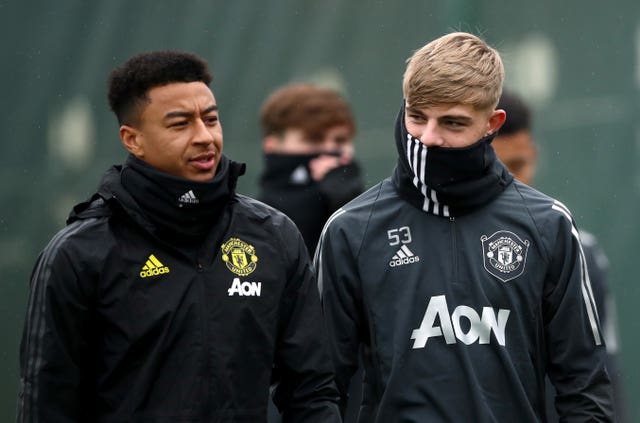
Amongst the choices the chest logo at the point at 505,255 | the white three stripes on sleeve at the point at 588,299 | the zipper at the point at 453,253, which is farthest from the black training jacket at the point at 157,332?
the white three stripes on sleeve at the point at 588,299

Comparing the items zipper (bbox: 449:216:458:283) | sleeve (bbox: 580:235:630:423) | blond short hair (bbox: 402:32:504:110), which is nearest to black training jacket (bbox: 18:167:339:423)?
zipper (bbox: 449:216:458:283)

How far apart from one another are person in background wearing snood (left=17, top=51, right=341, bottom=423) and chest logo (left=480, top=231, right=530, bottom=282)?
1.75 ft

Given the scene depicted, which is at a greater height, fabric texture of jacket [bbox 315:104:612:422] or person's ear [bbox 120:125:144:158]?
person's ear [bbox 120:125:144:158]

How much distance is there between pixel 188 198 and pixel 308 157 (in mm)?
2055

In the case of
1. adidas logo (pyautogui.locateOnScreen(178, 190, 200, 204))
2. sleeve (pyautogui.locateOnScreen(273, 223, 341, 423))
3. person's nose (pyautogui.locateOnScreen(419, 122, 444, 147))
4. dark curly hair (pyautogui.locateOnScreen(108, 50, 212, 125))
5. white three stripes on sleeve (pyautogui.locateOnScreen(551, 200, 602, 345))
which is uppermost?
dark curly hair (pyautogui.locateOnScreen(108, 50, 212, 125))

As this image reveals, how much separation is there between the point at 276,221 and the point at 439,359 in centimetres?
63

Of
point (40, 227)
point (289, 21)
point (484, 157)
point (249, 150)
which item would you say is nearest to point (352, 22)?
point (289, 21)

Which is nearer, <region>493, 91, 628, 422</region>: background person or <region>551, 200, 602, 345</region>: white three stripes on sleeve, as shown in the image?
<region>551, 200, 602, 345</region>: white three stripes on sleeve

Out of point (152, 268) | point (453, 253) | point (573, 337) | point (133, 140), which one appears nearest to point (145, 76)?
point (133, 140)

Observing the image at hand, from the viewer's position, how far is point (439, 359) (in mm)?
3945

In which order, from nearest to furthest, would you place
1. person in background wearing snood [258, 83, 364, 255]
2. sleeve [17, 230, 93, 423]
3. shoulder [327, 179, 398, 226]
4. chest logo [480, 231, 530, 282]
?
sleeve [17, 230, 93, 423] → chest logo [480, 231, 530, 282] → shoulder [327, 179, 398, 226] → person in background wearing snood [258, 83, 364, 255]

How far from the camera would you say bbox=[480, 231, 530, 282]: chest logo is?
13.2 feet

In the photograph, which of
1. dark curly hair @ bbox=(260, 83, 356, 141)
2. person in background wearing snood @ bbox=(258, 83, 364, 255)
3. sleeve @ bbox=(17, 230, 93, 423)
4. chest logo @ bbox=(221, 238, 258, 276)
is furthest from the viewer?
dark curly hair @ bbox=(260, 83, 356, 141)

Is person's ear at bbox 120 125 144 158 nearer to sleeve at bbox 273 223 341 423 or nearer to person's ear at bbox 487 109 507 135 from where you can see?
sleeve at bbox 273 223 341 423
